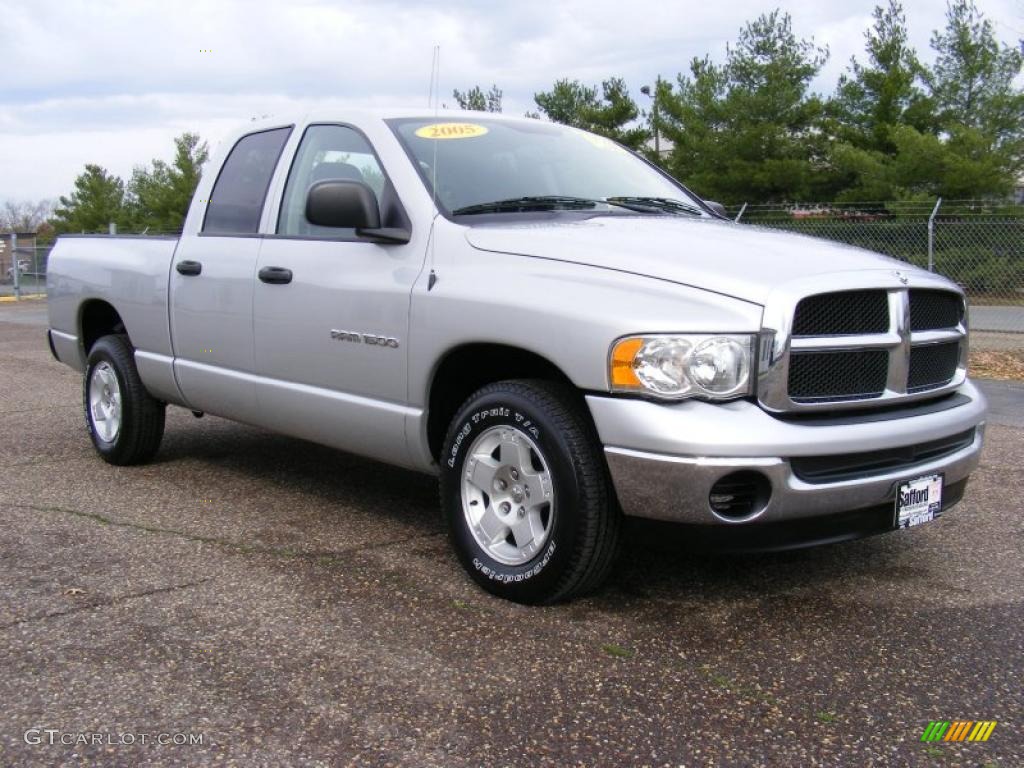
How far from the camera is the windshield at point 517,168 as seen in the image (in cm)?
450

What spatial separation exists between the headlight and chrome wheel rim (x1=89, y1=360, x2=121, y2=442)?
381 centimetres

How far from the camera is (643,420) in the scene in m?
3.39

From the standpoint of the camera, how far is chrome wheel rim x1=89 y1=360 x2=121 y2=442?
623 cm

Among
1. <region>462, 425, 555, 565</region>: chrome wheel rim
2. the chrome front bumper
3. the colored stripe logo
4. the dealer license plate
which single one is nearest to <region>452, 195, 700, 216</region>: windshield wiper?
<region>462, 425, 555, 565</region>: chrome wheel rim

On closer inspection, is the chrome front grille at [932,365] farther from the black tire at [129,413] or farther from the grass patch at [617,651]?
the black tire at [129,413]

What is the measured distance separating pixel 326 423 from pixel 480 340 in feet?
3.65

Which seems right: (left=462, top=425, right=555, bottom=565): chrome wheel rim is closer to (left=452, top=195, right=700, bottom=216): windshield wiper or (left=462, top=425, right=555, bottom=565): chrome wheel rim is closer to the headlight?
the headlight

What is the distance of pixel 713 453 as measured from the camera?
3.31m

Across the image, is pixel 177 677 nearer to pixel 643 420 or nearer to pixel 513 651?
pixel 513 651

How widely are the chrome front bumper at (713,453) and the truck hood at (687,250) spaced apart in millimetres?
419

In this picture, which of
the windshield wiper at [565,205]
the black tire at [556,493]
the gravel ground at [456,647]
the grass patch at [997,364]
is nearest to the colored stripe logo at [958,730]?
the gravel ground at [456,647]

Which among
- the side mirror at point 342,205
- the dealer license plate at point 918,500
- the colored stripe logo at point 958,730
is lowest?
the colored stripe logo at point 958,730

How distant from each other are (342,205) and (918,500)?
94.3 inches

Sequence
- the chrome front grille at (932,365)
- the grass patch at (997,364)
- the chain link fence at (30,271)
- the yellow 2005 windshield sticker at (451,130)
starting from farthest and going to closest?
the chain link fence at (30,271), the grass patch at (997,364), the yellow 2005 windshield sticker at (451,130), the chrome front grille at (932,365)
